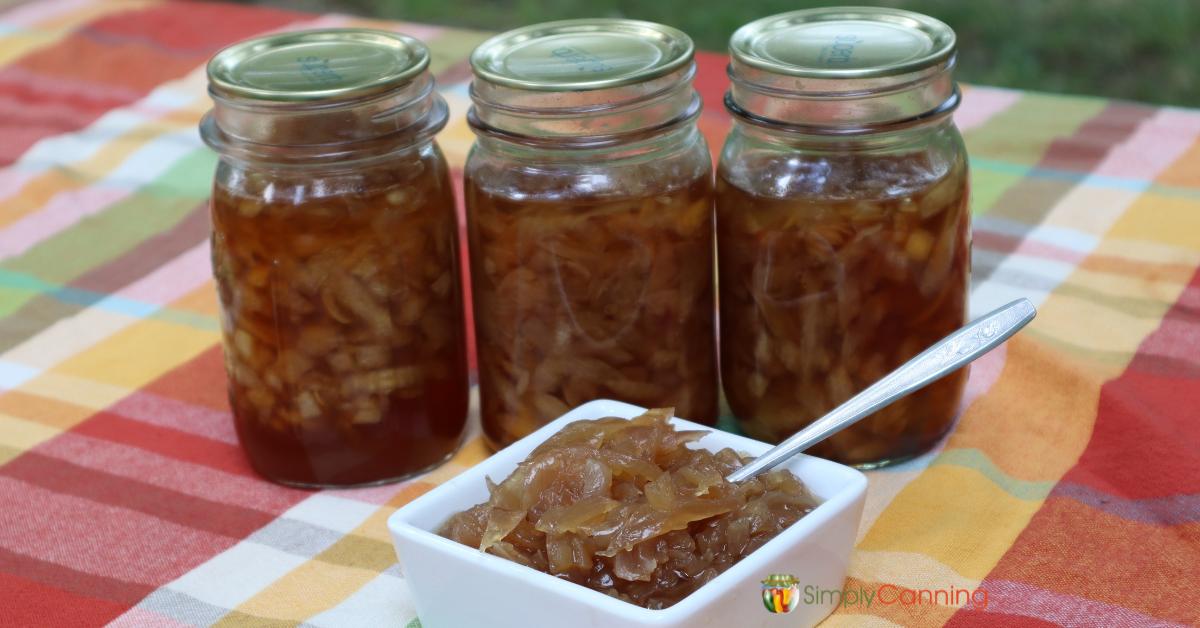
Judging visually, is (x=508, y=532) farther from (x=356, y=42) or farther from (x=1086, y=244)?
(x=1086, y=244)

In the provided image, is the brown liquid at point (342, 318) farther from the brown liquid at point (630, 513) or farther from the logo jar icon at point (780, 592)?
the logo jar icon at point (780, 592)

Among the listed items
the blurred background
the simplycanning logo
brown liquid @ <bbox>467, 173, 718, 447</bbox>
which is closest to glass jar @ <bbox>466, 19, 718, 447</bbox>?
brown liquid @ <bbox>467, 173, 718, 447</bbox>

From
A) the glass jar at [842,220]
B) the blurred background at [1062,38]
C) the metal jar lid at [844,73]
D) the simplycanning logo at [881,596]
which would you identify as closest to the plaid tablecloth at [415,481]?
the simplycanning logo at [881,596]

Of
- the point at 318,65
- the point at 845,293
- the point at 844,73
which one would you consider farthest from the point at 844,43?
the point at 318,65

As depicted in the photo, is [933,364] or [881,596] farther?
[933,364]

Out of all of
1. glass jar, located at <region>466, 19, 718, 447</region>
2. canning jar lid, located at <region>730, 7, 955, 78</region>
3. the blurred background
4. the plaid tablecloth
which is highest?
canning jar lid, located at <region>730, 7, 955, 78</region>

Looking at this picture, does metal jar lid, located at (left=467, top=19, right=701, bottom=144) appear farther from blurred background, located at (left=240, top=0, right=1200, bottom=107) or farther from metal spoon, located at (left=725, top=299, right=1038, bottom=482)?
blurred background, located at (left=240, top=0, right=1200, bottom=107)

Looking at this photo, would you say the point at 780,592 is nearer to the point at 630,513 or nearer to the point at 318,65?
the point at 630,513
